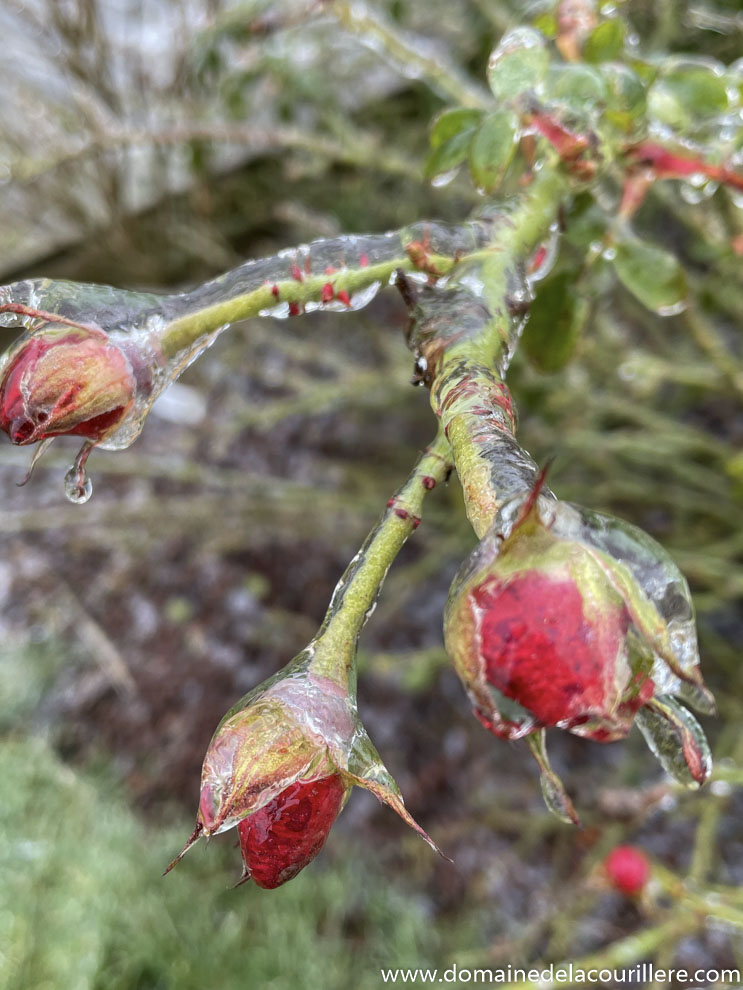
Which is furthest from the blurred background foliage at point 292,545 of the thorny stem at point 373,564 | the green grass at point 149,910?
the thorny stem at point 373,564

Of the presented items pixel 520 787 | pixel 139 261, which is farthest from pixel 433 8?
pixel 520 787

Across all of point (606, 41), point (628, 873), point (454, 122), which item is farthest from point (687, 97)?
point (628, 873)

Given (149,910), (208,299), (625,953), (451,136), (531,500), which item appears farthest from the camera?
(149,910)

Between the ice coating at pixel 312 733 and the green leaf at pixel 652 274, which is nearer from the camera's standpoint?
the ice coating at pixel 312 733

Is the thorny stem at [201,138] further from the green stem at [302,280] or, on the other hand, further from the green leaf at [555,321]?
the green stem at [302,280]

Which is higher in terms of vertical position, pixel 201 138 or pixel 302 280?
pixel 302 280

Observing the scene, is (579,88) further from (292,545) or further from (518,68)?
(292,545)
